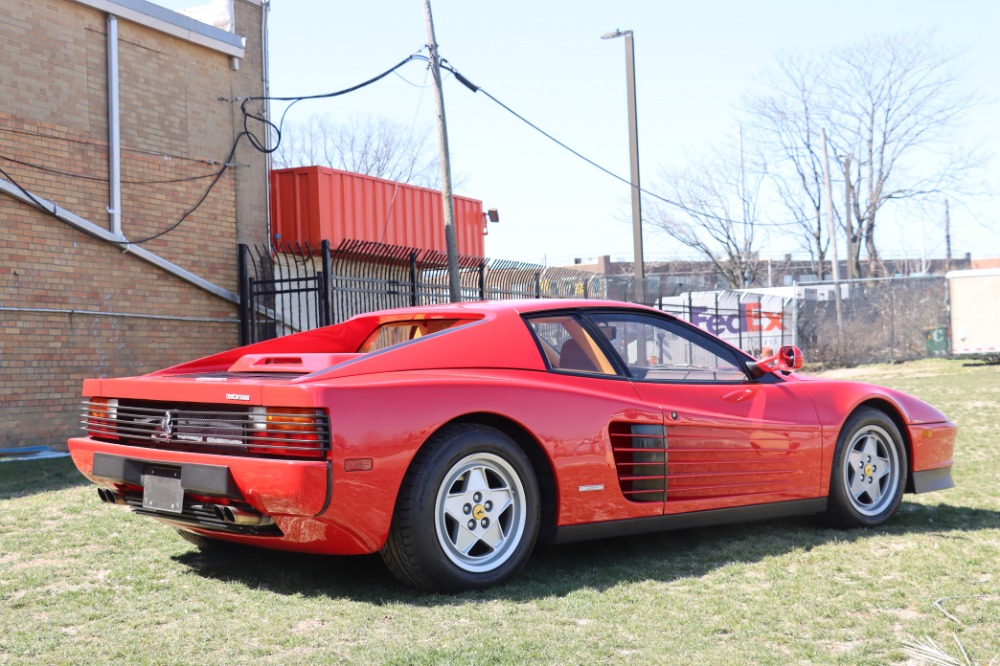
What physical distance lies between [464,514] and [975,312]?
23548 mm

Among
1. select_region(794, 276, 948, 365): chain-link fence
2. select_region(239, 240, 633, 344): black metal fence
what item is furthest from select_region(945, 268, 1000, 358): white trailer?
select_region(239, 240, 633, 344): black metal fence

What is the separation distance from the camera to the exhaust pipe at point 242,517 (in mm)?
4062

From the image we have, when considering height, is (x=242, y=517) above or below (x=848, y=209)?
below

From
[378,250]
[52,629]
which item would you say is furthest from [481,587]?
[378,250]

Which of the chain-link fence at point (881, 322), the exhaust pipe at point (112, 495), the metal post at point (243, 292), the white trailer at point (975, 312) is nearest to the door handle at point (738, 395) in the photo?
the exhaust pipe at point (112, 495)

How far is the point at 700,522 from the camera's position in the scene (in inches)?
198

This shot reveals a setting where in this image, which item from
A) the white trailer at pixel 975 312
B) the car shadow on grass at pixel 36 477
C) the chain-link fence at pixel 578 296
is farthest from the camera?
the white trailer at pixel 975 312

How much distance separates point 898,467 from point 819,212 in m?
37.7

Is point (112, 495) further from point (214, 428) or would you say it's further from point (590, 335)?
point (590, 335)

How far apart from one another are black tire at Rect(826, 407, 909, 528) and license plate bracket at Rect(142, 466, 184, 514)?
137 inches

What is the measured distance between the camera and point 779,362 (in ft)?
18.4

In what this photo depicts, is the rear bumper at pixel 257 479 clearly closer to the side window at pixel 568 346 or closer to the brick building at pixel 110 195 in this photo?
the side window at pixel 568 346

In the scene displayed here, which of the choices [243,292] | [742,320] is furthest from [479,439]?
[742,320]

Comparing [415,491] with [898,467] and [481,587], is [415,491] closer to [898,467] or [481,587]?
[481,587]
